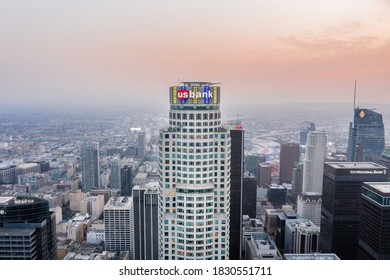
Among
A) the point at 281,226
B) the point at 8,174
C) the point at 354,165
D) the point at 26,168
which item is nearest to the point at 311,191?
the point at 281,226

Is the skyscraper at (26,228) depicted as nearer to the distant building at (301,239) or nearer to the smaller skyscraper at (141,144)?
the smaller skyscraper at (141,144)

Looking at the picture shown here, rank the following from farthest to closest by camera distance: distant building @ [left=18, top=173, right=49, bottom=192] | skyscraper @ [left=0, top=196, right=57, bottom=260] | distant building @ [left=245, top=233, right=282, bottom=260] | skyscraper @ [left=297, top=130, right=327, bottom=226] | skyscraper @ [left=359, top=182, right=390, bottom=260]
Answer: skyscraper @ [left=297, top=130, right=327, bottom=226]
distant building @ [left=245, top=233, right=282, bottom=260]
distant building @ [left=18, top=173, right=49, bottom=192]
skyscraper @ [left=359, top=182, right=390, bottom=260]
skyscraper @ [left=0, top=196, right=57, bottom=260]

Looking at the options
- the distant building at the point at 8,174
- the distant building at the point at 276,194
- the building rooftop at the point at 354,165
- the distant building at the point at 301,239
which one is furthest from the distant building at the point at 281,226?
the distant building at the point at 8,174

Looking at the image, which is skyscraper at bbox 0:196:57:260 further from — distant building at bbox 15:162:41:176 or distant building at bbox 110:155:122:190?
distant building at bbox 110:155:122:190

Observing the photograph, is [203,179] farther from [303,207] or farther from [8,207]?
[303,207]

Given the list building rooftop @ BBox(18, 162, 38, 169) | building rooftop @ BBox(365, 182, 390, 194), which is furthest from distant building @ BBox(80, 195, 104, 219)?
building rooftop @ BBox(365, 182, 390, 194)

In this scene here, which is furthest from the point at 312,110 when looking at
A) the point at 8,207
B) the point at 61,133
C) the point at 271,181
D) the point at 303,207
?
the point at 271,181

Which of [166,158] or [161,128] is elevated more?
[161,128]
